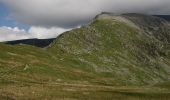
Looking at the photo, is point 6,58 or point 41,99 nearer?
point 41,99

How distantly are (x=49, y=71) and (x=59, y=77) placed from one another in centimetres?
783

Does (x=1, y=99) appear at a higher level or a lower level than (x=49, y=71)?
higher

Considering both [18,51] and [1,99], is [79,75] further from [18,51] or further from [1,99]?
[1,99]

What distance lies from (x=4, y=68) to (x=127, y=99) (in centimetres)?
9651

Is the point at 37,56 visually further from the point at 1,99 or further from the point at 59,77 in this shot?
the point at 1,99

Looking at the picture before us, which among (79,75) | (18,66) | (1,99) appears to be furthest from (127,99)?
(79,75)

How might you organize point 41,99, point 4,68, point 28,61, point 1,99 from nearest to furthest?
point 1,99, point 41,99, point 4,68, point 28,61

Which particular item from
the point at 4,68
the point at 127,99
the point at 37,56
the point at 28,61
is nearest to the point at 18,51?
the point at 37,56

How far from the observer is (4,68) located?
5344 inches

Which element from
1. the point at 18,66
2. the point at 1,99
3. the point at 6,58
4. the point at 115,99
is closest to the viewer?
the point at 1,99

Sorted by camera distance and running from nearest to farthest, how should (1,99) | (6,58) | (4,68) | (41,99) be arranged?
(1,99), (41,99), (4,68), (6,58)

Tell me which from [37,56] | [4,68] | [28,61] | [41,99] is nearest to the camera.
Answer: [41,99]

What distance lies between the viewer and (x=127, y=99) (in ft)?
148

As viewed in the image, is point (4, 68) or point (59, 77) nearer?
point (4, 68)
